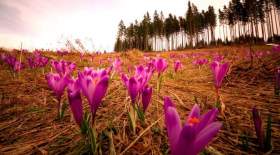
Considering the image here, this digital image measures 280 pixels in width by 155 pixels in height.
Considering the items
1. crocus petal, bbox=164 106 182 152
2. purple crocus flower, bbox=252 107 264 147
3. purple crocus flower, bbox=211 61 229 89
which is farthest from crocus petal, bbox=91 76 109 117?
purple crocus flower, bbox=211 61 229 89

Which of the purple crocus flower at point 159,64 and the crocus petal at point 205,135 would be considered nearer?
the crocus petal at point 205,135

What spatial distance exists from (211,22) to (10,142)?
Answer: 78758 millimetres

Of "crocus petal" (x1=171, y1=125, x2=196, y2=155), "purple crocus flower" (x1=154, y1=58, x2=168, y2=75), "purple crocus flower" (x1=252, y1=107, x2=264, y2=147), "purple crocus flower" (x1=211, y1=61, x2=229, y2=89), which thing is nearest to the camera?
"crocus petal" (x1=171, y1=125, x2=196, y2=155)

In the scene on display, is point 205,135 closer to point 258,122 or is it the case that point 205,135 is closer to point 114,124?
point 258,122

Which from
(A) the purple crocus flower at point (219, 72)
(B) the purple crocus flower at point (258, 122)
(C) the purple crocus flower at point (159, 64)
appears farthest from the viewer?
(C) the purple crocus flower at point (159, 64)

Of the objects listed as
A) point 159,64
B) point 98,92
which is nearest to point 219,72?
point 159,64

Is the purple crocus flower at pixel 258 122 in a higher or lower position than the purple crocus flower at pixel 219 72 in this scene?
lower

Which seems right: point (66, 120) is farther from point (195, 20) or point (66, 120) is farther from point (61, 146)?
point (195, 20)

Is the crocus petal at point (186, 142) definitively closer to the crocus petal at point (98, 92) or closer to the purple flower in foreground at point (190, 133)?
the purple flower in foreground at point (190, 133)

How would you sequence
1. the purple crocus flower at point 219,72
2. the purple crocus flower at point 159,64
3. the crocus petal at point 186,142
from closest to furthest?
the crocus petal at point 186,142, the purple crocus flower at point 219,72, the purple crocus flower at point 159,64

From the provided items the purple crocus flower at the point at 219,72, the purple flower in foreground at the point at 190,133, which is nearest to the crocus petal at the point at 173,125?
the purple flower in foreground at the point at 190,133

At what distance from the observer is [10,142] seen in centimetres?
133

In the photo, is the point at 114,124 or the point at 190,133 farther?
the point at 114,124

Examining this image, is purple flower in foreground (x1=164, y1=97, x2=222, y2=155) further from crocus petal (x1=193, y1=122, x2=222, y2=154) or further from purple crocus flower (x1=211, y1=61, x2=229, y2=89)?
purple crocus flower (x1=211, y1=61, x2=229, y2=89)
